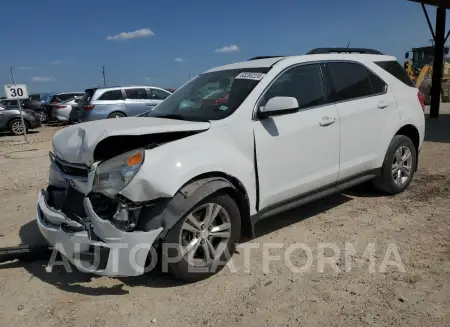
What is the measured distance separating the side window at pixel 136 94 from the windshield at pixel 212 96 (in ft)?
34.4

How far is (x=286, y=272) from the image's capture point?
3.33m

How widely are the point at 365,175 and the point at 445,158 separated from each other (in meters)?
3.38

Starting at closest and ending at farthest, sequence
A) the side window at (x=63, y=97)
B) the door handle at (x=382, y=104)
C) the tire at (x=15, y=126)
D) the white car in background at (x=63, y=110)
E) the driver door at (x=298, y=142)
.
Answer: the driver door at (x=298, y=142), the door handle at (x=382, y=104), the tire at (x=15, y=126), the white car in background at (x=63, y=110), the side window at (x=63, y=97)

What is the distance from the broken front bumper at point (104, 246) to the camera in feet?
9.12

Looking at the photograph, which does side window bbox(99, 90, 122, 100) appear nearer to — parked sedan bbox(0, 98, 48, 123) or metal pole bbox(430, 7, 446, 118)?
parked sedan bbox(0, 98, 48, 123)

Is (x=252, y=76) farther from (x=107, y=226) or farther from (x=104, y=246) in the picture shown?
(x=104, y=246)

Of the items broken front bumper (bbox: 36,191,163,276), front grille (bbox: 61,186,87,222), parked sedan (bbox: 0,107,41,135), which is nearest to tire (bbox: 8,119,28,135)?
parked sedan (bbox: 0,107,41,135)

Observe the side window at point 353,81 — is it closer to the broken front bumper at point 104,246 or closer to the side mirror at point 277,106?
the side mirror at point 277,106

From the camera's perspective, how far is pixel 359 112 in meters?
4.29

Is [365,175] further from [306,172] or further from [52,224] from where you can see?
[52,224]

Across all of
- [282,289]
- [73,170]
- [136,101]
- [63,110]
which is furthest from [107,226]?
[63,110]

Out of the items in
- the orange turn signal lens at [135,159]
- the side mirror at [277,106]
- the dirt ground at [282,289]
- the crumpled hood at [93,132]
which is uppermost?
the side mirror at [277,106]

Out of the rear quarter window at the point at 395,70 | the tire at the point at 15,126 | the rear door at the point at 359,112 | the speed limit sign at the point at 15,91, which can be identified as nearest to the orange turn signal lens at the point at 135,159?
the rear door at the point at 359,112

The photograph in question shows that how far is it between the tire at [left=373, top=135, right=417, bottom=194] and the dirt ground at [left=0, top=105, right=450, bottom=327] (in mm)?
476
